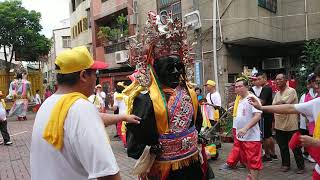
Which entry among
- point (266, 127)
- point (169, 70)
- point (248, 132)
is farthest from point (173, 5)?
point (169, 70)

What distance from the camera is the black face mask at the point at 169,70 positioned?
12.6ft

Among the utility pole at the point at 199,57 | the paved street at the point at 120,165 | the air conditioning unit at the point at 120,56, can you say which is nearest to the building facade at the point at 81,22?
the air conditioning unit at the point at 120,56

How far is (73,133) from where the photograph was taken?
1.92m

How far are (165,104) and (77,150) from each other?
186 centimetres

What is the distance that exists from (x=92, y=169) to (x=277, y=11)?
47.8 ft

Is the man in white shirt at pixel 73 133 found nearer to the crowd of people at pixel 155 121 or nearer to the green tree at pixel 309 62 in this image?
the crowd of people at pixel 155 121

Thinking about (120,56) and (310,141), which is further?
(120,56)

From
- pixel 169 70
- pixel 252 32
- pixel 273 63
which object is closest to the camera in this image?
pixel 169 70

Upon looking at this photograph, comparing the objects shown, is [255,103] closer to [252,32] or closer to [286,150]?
[286,150]

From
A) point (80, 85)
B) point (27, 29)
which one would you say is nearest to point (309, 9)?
point (80, 85)

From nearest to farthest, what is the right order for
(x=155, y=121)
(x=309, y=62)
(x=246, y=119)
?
1. (x=155, y=121)
2. (x=246, y=119)
3. (x=309, y=62)

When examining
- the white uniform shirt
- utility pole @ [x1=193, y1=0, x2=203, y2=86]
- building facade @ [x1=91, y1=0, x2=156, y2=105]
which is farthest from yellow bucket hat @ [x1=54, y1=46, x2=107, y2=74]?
building facade @ [x1=91, y1=0, x2=156, y2=105]

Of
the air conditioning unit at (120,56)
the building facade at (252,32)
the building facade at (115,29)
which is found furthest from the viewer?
the air conditioning unit at (120,56)

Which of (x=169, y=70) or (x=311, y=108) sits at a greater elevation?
(x=169, y=70)
